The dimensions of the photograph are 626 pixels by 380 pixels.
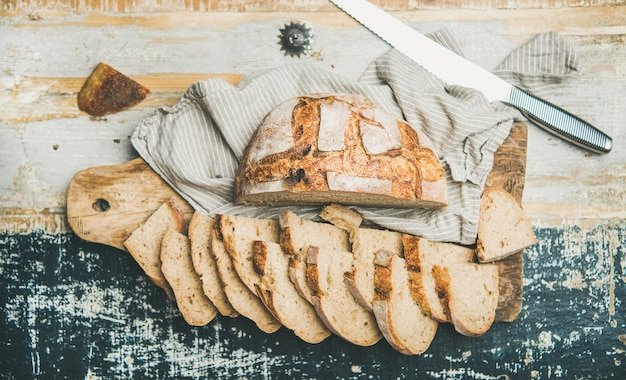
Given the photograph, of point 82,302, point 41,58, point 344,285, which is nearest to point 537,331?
point 344,285

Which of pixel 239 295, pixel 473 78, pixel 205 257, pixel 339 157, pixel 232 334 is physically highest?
pixel 473 78

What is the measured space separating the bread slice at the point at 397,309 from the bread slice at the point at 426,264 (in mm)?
41

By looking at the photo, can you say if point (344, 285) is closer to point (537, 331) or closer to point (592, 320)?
point (537, 331)

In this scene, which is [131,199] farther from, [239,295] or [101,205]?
[239,295]

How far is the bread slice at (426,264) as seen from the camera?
3211 millimetres

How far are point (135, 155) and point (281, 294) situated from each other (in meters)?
1.29

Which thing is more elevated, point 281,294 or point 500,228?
point 500,228

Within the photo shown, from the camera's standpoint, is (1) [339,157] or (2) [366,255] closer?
(1) [339,157]

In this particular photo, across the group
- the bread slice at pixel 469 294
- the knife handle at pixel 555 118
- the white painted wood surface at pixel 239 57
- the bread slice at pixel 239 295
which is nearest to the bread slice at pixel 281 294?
the bread slice at pixel 239 295

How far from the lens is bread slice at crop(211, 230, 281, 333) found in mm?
3211

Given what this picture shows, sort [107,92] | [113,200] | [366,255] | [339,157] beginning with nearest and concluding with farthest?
1. [339,157]
2. [366,255]
3. [113,200]
4. [107,92]

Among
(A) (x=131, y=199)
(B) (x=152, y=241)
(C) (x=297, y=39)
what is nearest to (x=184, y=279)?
(B) (x=152, y=241)

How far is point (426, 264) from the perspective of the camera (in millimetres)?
3262

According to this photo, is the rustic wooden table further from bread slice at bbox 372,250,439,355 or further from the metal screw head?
bread slice at bbox 372,250,439,355
